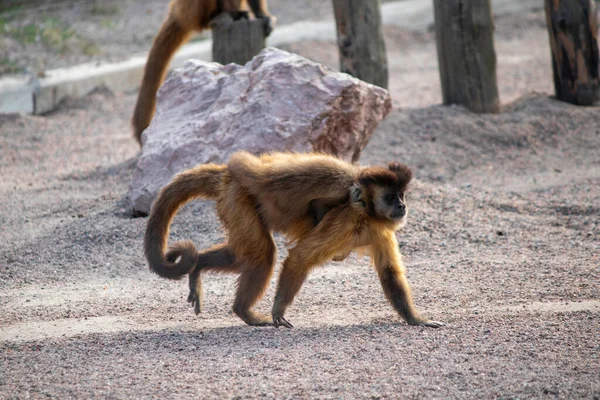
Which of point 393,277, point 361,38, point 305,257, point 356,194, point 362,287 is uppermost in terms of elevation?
point 361,38

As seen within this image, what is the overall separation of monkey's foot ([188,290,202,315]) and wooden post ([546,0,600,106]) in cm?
694

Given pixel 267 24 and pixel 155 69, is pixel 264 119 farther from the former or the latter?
pixel 267 24

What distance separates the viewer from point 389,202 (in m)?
5.07

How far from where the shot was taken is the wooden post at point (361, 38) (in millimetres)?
9820

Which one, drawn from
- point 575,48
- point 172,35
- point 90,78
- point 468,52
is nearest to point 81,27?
point 90,78

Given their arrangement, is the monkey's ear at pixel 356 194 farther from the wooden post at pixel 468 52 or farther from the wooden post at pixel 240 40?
the wooden post at pixel 468 52

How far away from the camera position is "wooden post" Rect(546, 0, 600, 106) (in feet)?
33.6

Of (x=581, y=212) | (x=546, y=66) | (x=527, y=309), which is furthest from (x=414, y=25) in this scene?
(x=527, y=309)

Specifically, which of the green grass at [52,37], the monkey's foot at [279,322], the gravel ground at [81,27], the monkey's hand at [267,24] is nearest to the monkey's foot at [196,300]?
the monkey's foot at [279,322]

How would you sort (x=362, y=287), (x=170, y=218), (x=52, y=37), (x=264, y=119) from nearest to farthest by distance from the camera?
(x=170, y=218), (x=362, y=287), (x=264, y=119), (x=52, y=37)

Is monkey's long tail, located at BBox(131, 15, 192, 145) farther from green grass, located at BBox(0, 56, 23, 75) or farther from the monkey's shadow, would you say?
the monkey's shadow

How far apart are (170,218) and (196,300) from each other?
587 mm

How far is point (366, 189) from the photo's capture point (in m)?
5.08

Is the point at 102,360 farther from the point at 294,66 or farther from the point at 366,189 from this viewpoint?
the point at 294,66
